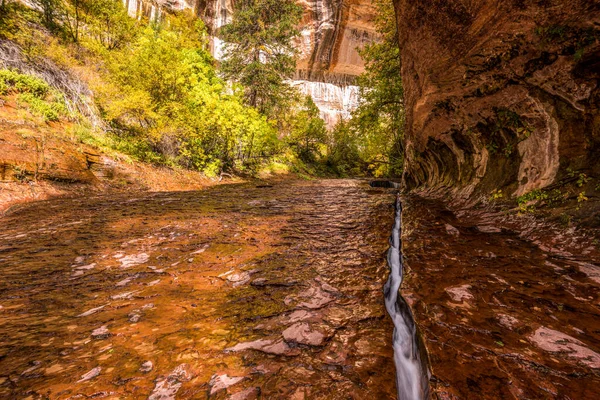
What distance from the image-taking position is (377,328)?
1869mm

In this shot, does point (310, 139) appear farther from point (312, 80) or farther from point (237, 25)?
point (312, 80)

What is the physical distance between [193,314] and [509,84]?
5141mm

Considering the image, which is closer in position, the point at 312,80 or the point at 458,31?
the point at 458,31

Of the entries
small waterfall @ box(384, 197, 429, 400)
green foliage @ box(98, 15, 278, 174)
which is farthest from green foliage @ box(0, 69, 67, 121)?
small waterfall @ box(384, 197, 429, 400)

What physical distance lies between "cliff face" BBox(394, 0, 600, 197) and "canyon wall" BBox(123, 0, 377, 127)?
111 feet

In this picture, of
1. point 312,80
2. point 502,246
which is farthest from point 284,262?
point 312,80

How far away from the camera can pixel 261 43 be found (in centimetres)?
1664

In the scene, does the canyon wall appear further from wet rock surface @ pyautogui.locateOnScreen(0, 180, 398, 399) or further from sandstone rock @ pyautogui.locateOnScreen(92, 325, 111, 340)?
sandstone rock @ pyautogui.locateOnScreen(92, 325, 111, 340)

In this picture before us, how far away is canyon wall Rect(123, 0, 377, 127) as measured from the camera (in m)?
34.8

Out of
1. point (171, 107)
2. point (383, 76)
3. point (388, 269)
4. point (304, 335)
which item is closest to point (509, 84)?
point (388, 269)

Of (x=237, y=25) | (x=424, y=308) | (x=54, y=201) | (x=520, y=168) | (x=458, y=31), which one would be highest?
(x=237, y=25)

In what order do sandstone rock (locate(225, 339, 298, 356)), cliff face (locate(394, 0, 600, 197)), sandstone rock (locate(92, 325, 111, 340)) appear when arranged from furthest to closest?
1. cliff face (locate(394, 0, 600, 197))
2. sandstone rock (locate(92, 325, 111, 340))
3. sandstone rock (locate(225, 339, 298, 356))

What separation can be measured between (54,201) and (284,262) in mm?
6895

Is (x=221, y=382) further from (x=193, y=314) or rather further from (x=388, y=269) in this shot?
(x=388, y=269)
